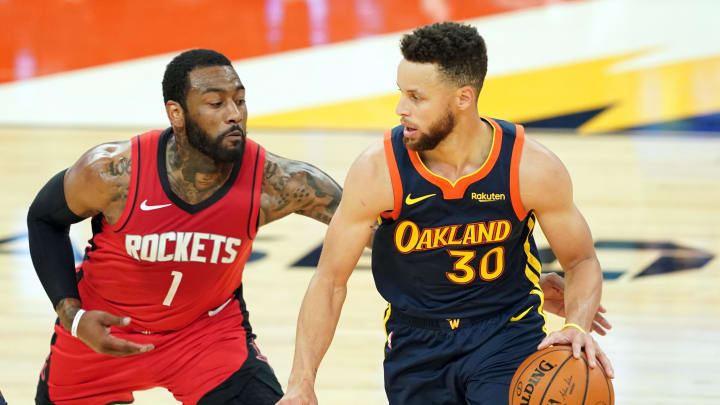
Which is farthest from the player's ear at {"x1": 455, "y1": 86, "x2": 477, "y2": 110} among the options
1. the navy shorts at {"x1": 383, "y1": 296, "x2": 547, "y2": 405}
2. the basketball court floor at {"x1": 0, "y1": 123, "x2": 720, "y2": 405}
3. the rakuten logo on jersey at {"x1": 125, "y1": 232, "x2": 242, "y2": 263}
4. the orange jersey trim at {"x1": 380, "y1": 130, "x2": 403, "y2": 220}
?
the basketball court floor at {"x1": 0, "y1": 123, "x2": 720, "y2": 405}

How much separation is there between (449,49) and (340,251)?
2.30 feet

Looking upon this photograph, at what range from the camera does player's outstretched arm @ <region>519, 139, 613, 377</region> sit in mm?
3613

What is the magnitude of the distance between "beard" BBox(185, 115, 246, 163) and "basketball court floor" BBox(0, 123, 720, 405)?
1.52 meters

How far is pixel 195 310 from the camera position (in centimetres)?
428

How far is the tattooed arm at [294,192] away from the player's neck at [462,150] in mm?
693

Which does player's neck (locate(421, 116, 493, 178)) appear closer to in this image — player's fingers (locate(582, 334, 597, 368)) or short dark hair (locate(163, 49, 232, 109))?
player's fingers (locate(582, 334, 597, 368))

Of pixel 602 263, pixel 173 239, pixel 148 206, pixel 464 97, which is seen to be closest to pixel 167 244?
pixel 173 239

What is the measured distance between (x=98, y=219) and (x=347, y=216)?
3.79ft

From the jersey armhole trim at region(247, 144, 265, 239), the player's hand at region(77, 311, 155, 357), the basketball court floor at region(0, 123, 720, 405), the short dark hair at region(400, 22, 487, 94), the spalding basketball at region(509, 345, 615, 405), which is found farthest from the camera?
the basketball court floor at region(0, 123, 720, 405)

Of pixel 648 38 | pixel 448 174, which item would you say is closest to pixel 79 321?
pixel 448 174

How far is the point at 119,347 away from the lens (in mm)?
4020

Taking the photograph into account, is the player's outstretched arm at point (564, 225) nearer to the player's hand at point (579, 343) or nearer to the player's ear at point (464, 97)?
the player's hand at point (579, 343)

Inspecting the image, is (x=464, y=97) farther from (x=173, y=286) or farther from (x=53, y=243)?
(x=53, y=243)

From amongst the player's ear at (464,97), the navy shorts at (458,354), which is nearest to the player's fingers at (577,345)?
the navy shorts at (458,354)
